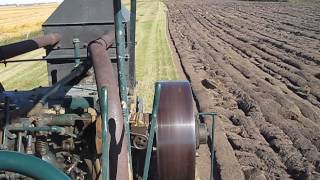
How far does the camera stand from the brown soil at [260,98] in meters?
7.45

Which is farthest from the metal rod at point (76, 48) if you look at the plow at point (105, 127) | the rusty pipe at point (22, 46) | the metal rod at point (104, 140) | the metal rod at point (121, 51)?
the metal rod at point (104, 140)

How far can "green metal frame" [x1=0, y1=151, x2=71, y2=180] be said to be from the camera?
6.05 ft

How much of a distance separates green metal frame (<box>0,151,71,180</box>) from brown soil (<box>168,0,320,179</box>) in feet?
17.3

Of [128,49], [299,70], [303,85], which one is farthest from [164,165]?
[299,70]

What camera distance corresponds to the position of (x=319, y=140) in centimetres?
821

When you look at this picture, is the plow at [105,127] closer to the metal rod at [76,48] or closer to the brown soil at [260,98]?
the metal rod at [76,48]

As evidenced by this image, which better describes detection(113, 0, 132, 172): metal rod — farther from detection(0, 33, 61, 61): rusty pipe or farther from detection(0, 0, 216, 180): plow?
detection(0, 33, 61, 61): rusty pipe

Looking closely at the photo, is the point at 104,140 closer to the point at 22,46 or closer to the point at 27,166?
the point at 27,166

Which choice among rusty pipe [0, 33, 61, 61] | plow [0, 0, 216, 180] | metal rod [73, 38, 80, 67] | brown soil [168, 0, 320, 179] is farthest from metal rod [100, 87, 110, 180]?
brown soil [168, 0, 320, 179]

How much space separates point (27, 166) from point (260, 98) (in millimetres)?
9727

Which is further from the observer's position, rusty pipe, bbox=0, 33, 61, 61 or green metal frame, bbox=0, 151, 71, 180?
rusty pipe, bbox=0, 33, 61, 61

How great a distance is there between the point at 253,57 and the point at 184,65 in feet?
9.20

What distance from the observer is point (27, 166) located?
185 centimetres

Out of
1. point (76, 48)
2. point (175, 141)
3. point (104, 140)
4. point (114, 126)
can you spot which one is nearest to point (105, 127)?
point (104, 140)
